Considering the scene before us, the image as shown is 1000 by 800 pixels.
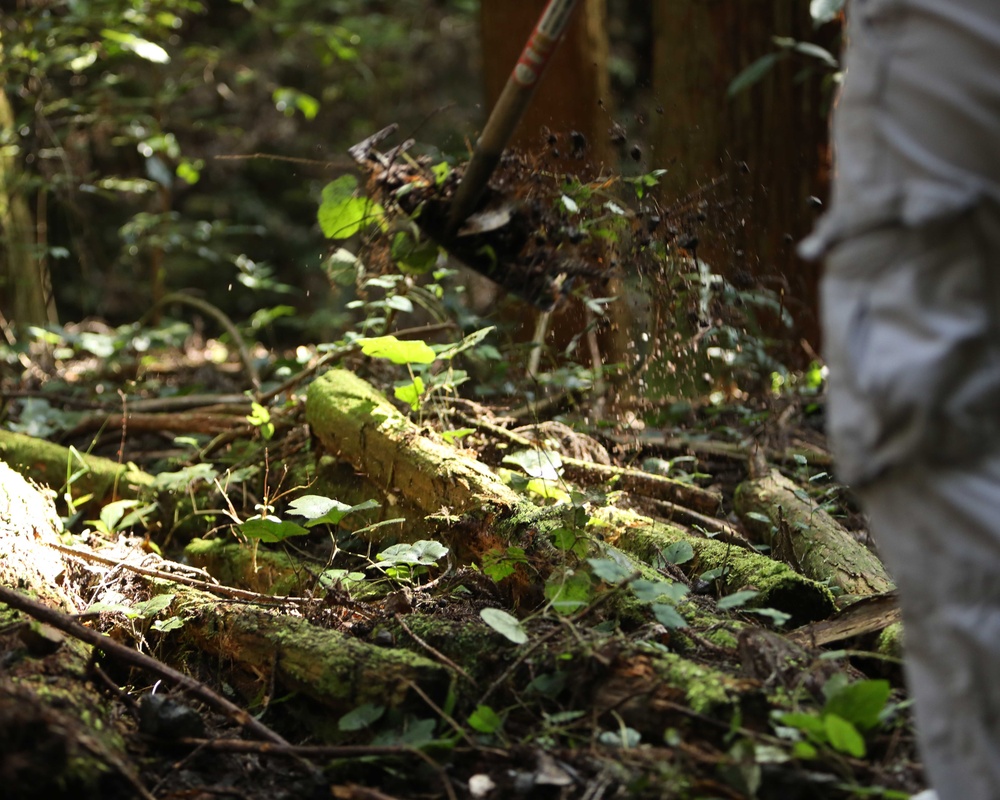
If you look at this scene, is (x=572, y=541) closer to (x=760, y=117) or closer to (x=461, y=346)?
(x=461, y=346)

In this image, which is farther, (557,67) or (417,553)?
(557,67)

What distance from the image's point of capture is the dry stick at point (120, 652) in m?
1.86

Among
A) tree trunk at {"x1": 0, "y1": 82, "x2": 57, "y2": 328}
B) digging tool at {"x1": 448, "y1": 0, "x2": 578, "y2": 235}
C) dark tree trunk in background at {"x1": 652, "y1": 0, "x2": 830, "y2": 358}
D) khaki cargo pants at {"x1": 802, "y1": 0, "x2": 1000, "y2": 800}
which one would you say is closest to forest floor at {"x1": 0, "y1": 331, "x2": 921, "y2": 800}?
khaki cargo pants at {"x1": 802, "y1": 0, "x2": 1000, "y2": 800}

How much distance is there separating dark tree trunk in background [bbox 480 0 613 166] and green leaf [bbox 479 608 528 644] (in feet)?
12.2

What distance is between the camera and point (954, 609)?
123 centimetres

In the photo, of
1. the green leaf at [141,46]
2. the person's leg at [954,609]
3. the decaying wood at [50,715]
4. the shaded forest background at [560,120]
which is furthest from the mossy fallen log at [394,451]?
the green leaf at [141,46]

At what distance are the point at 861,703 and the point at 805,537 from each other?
1.06 meters

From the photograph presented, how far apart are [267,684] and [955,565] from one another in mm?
1489

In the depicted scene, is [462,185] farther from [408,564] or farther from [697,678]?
[697,678]

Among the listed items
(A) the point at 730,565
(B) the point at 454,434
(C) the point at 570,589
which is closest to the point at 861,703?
(C) the point at 570,589

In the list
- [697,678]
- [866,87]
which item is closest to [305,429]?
[697,678]

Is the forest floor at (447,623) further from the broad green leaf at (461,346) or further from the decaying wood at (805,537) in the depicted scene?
the broad green leaf at (461,346)

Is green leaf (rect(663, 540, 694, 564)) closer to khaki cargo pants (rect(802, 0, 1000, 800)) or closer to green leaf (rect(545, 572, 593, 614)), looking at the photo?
green leaf (rect(545, 572, 593, 614))

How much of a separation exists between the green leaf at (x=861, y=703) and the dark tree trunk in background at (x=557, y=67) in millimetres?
3938
